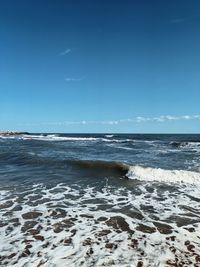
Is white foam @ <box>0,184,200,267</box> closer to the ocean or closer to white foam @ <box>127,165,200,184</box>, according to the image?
the ocean

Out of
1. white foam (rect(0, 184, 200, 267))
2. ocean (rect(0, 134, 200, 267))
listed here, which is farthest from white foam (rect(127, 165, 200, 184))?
white foam (rect(0, 184, 200, 267))

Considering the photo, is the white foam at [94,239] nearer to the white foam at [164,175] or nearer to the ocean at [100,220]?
the ocean at [100,220]

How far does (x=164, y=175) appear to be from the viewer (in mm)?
13828

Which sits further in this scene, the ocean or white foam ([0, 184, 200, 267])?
the ocean

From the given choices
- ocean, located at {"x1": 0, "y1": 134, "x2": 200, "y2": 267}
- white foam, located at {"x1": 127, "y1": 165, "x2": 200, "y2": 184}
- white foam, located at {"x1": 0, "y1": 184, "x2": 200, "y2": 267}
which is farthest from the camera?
white foam, located at {"x1": 127, "y1": 165, "x2": 200, "y2": 184}

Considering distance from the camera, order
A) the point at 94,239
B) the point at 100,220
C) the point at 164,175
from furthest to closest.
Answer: the point at 164,175 → the point at 100,220 → the point at 94,239

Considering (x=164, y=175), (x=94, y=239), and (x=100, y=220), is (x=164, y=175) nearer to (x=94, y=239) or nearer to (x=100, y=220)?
(x=100, y=220)

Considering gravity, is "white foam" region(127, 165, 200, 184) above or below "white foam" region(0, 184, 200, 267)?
above

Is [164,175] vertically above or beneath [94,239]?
above

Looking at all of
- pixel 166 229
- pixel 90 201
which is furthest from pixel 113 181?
pixel 166 229

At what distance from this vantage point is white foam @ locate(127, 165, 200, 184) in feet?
43.1

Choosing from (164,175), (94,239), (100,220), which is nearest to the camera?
(94,239)

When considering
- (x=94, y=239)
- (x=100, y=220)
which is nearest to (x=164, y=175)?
(x=100, y=220)

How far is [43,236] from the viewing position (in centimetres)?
619
